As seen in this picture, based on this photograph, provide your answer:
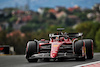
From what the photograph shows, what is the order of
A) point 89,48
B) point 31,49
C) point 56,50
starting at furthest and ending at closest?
1. point 89,48
2. point 31,49
3. point 56,50

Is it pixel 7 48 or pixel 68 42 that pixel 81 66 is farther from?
pixel 7 48

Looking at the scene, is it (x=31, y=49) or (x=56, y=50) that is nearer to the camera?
(x=56, y=50)

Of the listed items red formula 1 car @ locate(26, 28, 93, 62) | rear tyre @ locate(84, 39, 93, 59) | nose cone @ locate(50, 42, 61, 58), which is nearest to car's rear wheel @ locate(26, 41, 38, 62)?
red formula 1 car @ locate(26, 28, 93, 62)

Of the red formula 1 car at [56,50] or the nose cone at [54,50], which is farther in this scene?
the red formula 1 car at [56,50]

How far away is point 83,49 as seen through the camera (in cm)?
1792

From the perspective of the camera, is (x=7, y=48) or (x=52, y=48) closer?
(x=52, y=48)

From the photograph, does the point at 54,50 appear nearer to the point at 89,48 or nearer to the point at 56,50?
the point at 56,50

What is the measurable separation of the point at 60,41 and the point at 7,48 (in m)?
20.2

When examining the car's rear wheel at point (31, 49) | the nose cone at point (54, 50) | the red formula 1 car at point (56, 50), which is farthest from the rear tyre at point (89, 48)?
the car's rear wheel at point (31, 49)

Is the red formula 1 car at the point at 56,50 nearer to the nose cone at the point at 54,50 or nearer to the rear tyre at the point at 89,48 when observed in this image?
the nose cone at the point at 54,50

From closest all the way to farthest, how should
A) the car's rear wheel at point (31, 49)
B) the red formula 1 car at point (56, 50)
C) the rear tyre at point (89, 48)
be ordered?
1. the red formula 1 car at point (56, 50)
2. the car's rear wheel at point (31, 49)
3. the rear tyre at point (89, 48)

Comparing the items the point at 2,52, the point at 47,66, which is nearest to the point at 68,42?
the point at 47,66

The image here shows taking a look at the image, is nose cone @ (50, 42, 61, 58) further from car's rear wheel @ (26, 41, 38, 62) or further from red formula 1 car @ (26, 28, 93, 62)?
car's rear wheel @ (26, 41, 38, 62)

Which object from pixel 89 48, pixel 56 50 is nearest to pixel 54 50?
pixel 56 50
